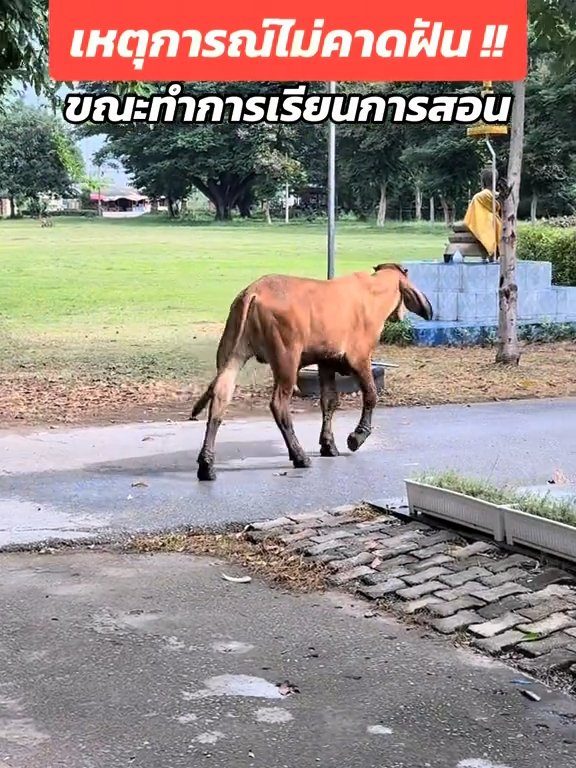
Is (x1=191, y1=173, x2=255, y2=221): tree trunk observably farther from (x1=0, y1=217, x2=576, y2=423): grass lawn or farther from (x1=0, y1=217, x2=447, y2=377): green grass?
(x1=0, y1=217, x2=576, y2=423): grass lawn

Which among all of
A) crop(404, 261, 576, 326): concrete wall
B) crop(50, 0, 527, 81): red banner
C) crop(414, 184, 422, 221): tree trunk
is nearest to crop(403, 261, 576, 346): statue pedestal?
crop(404, 261, 576, 326): concrete wall

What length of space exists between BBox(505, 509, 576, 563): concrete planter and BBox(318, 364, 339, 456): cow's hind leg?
272 cm

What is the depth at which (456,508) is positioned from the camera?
591 centimetres

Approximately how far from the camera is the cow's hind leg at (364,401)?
26.6 feet

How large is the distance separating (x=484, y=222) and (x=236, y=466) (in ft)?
28.9

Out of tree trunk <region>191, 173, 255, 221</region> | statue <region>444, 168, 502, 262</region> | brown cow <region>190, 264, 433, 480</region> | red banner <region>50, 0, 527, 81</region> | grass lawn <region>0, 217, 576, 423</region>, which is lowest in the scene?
grass lawn <region>0, 217, 576, 423</region>

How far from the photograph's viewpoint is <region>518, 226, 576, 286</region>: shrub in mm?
17547

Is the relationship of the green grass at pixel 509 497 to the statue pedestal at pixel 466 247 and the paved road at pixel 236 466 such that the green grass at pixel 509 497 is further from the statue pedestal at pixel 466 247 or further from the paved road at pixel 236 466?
the statue pedestal at pixel 466 247

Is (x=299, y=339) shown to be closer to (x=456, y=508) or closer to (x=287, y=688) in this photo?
(x=456, y=508)

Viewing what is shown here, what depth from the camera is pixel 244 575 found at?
5.47 m

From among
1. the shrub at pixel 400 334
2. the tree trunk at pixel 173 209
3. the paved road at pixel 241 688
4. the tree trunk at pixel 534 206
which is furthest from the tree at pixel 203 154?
the paved road at pixel 241 688

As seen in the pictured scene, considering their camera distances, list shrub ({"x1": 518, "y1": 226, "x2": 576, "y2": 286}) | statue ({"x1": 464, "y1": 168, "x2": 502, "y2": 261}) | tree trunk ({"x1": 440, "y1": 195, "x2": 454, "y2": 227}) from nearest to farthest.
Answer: statue ({"x1": 464, "y1": 168, "x2": 502, "y2": 261}), shrub ({"x1": 518, "y1": 226, "x2": 576, "y2": 286}), tree trunk ({"x1": 440, "y1": 195, "x2": 454, "y2": 227})

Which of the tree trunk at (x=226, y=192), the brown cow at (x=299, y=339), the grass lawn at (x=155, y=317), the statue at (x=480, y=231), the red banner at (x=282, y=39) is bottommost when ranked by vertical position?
the grass lawn at (x=155, y=317)

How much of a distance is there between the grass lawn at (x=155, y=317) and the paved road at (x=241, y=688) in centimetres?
465
